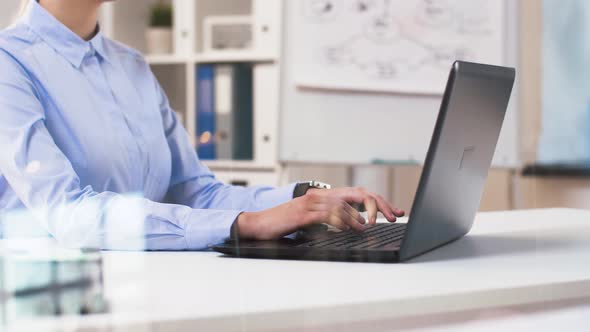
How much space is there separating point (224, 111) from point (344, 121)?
37 cm

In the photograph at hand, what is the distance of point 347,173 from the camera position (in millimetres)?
2430

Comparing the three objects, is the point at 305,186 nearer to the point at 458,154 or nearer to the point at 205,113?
the point at 458,154

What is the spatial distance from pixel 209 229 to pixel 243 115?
5.41 feet

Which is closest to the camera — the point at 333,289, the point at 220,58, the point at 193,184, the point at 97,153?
the point at 333,289

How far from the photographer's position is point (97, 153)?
A: 114 cm

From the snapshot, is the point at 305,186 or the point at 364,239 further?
the point at 305,186

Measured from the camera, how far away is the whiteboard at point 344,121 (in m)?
2.40

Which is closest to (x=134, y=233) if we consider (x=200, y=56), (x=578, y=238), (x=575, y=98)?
(x=578, y=238)

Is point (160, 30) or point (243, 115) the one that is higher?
point (160, 30)

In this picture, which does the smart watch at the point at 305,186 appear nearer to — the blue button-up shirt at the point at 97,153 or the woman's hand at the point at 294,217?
the blue button-up shirt at the point at 97,153

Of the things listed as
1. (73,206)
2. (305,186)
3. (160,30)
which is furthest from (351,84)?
(73,206)

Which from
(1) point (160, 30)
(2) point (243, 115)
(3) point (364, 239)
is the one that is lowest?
(3) point (364, 239)

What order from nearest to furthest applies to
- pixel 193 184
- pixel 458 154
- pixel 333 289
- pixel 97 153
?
pixel 333 289
pixel 458 154
pixel 97 153
pixel 193 184

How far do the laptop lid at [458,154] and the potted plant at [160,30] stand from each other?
72.0 inches
